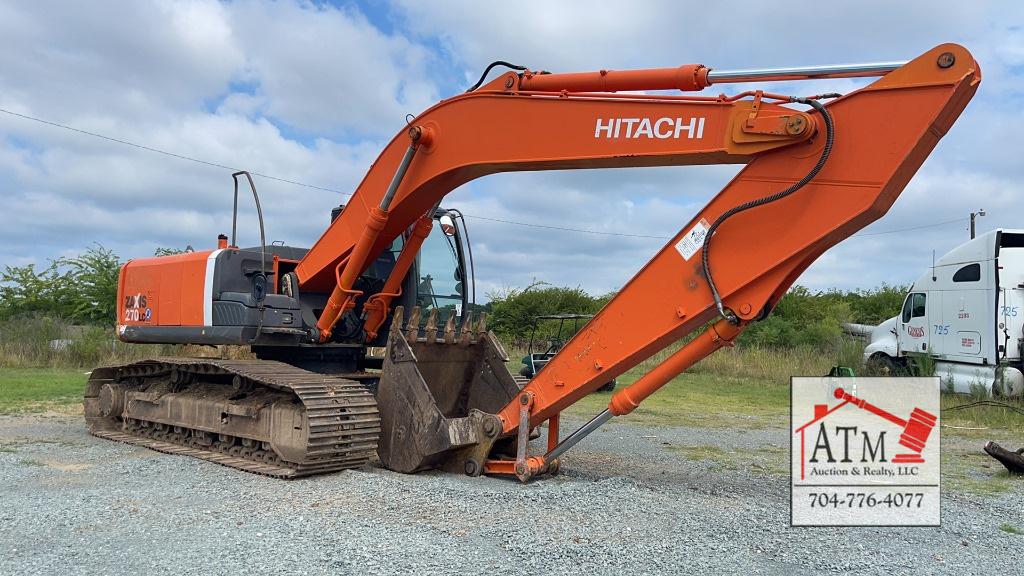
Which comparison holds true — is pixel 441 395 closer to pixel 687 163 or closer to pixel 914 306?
pixel 687 163

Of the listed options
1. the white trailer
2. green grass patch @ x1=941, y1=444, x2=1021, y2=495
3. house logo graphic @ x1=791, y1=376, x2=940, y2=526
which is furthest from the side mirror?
the white trailer

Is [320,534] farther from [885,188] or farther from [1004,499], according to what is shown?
[1004,499]

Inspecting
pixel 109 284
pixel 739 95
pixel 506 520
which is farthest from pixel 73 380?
pixel 739 95

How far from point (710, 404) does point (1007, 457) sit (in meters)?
7.04

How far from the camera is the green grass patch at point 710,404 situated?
11.6 meters

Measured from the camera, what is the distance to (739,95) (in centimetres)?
518

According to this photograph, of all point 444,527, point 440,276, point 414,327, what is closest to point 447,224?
point 440,276

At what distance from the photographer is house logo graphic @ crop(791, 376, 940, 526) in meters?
5.15

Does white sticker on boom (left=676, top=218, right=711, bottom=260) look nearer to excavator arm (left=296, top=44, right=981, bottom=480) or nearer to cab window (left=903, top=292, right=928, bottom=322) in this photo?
excavator arm (left=296, top=44, right=981, bottom=480)

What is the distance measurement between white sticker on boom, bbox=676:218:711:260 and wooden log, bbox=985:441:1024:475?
12.7 ft

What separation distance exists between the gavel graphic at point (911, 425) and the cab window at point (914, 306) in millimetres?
10868

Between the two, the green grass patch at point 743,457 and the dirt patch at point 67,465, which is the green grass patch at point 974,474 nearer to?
the green grass patch at point 743,457

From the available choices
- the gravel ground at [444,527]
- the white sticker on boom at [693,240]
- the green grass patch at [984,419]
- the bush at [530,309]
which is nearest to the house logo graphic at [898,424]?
the gravel ground at [444,527]

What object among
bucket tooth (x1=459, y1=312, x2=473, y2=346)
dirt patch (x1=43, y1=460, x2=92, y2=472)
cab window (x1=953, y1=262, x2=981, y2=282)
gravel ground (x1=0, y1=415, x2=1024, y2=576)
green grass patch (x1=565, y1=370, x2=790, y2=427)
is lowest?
green grass patch (x1=565, y1=370, x2=790, y2=427)
